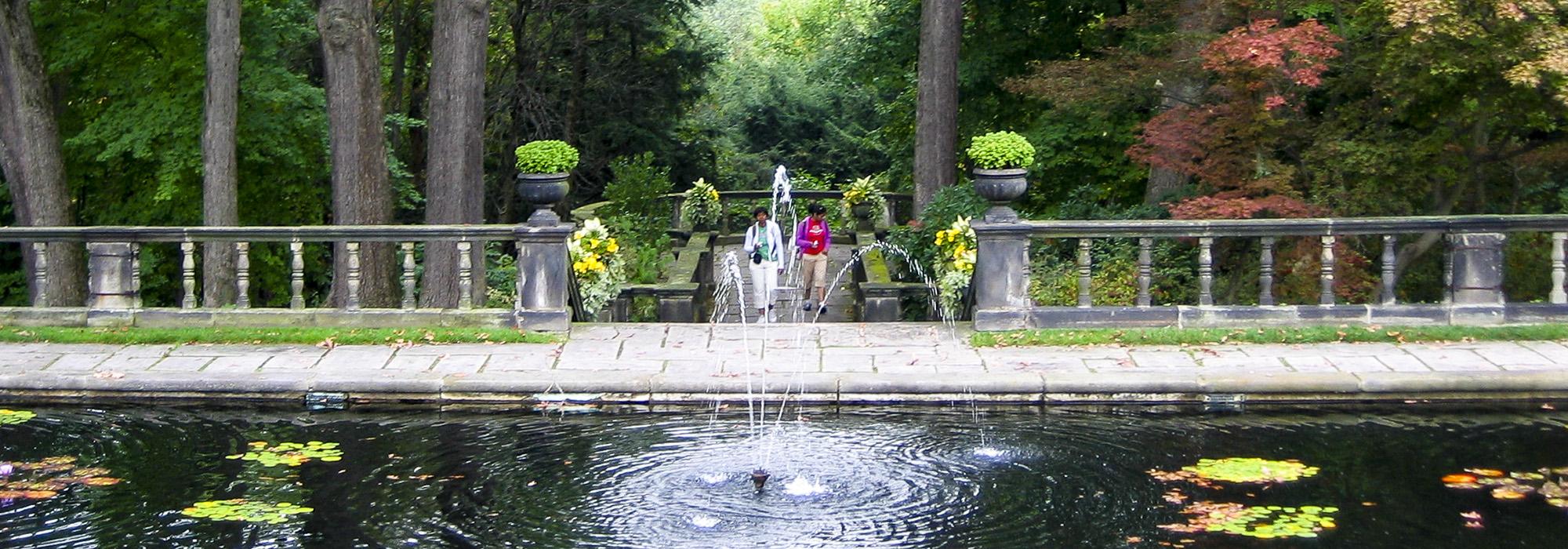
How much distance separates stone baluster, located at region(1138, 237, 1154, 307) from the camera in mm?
13023

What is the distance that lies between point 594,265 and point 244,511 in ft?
23.0

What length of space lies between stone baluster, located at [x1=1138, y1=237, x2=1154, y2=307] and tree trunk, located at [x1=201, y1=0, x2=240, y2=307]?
32.9ft

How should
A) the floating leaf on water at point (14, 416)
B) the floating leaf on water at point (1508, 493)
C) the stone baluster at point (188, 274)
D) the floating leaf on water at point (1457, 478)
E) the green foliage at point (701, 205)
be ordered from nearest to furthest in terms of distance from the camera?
1. the floating leaf on water at point (1508, 493)
2. the floating leaf on water at point (1457, 478)
3. the floating leaf on water at point (14, 416)
4. the stone baluster at point (188, 274)
5. the green foliage at point (701, 205)

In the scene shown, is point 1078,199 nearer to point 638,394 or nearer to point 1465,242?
point 1465,242

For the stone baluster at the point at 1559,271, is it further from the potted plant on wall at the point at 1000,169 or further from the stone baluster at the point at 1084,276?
the potted plant on wall at the point at 1000,169

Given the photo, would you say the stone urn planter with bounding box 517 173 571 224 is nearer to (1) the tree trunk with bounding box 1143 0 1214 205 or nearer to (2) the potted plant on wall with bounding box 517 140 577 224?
(2) the potted plant on wall with bounding box 517 140 577 224

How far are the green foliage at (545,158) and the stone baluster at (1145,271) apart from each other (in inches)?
199

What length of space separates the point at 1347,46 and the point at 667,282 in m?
8.37

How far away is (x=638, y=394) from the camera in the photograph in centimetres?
1111

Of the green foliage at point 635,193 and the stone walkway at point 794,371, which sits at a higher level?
the green foliage at point 635,193

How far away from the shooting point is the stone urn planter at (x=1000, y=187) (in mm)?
13086

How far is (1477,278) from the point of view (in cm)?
1301

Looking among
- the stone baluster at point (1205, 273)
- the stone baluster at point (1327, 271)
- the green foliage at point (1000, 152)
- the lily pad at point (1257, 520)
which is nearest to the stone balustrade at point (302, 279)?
the green foliage at point (1000, 152)

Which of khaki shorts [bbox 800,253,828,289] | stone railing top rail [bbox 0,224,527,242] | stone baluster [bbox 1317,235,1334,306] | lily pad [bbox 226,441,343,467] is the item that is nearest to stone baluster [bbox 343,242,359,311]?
stone railing top rail [bbox 0,224,527,242]
